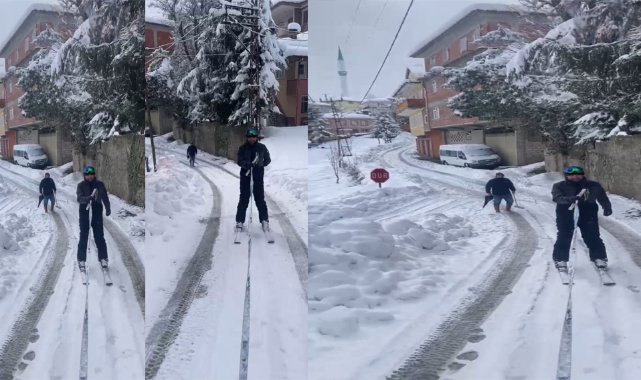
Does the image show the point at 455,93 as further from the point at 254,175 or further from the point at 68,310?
the point at 68,310

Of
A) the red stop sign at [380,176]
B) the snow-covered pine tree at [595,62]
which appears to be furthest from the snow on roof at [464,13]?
the red stop sign at [380,176]

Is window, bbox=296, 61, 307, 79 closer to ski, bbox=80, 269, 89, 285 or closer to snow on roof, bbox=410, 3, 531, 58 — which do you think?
snow on roof, bbox=410, 3, 531, 58

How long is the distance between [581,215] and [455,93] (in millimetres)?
776

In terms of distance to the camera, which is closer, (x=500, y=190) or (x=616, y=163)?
(x=616, y=163)

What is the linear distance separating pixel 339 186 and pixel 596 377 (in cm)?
133

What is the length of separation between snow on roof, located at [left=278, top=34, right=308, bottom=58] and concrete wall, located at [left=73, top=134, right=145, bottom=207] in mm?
861

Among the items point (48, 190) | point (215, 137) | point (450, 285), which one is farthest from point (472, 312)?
point (48, 190)

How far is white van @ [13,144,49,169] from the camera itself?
106 inches

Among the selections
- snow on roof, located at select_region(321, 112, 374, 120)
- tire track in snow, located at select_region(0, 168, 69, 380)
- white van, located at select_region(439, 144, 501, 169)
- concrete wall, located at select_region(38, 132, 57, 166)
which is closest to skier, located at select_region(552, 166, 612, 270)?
white van, located at select_region(439, 144, 501, 169)

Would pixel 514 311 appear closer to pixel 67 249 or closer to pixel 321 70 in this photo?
pixel 321 70

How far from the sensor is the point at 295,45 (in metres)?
2.64

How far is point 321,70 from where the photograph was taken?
2598mm

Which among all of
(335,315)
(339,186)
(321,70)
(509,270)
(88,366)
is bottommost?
(88,366)

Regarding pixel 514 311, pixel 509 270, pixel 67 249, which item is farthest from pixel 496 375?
pixel 67 249
